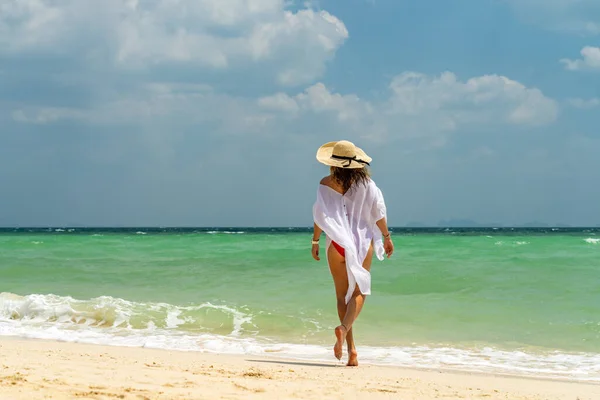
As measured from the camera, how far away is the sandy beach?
12.7 ft

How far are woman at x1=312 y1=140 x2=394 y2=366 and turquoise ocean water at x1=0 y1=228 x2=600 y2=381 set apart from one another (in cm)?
132

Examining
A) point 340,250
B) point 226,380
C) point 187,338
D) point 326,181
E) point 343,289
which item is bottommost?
point 187,338

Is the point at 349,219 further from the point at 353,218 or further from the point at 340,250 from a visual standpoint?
the point at 340,250

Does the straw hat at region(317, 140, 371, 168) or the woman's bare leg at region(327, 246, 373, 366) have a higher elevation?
the straw hat at region(317, 140, 371, 168)

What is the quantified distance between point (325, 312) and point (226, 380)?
4.91 metres

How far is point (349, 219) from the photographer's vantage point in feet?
17.2

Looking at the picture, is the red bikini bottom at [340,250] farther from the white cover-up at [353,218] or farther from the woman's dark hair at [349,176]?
the woman's dark hair at [349,176]

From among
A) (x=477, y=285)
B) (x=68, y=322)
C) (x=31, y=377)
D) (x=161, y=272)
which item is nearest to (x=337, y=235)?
(x=31, y=377)

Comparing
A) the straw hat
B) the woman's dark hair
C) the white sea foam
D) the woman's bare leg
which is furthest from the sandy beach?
the straw hat

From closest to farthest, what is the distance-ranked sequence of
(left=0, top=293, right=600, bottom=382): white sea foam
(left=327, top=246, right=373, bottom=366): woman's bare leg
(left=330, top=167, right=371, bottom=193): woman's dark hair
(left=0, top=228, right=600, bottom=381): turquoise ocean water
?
1. (left=327, top=246, right=373, bottom=366): woman's bare leg
2. (left=330, top=167, right=371, bottom=193): woman's dark hair
3. (left=0, top=293, right=600, bottom=382): white sea foam
4. (left=0, top=228, right=600, bottom=381): turquoise ocean water

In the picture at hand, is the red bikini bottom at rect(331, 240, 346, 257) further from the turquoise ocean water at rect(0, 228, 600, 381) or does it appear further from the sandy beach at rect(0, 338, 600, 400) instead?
the turquoise ocean water at rect(0, 228, 600, 381)

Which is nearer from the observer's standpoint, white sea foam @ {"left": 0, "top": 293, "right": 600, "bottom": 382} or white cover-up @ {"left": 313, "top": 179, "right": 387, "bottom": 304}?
white cover-up @ {"left": 313, "top": 179, "right": 387, "bottom": 304}

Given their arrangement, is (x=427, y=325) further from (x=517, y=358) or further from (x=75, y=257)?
(x=75, y=257)

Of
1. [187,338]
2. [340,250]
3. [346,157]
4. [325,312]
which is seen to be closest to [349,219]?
[340,250]
